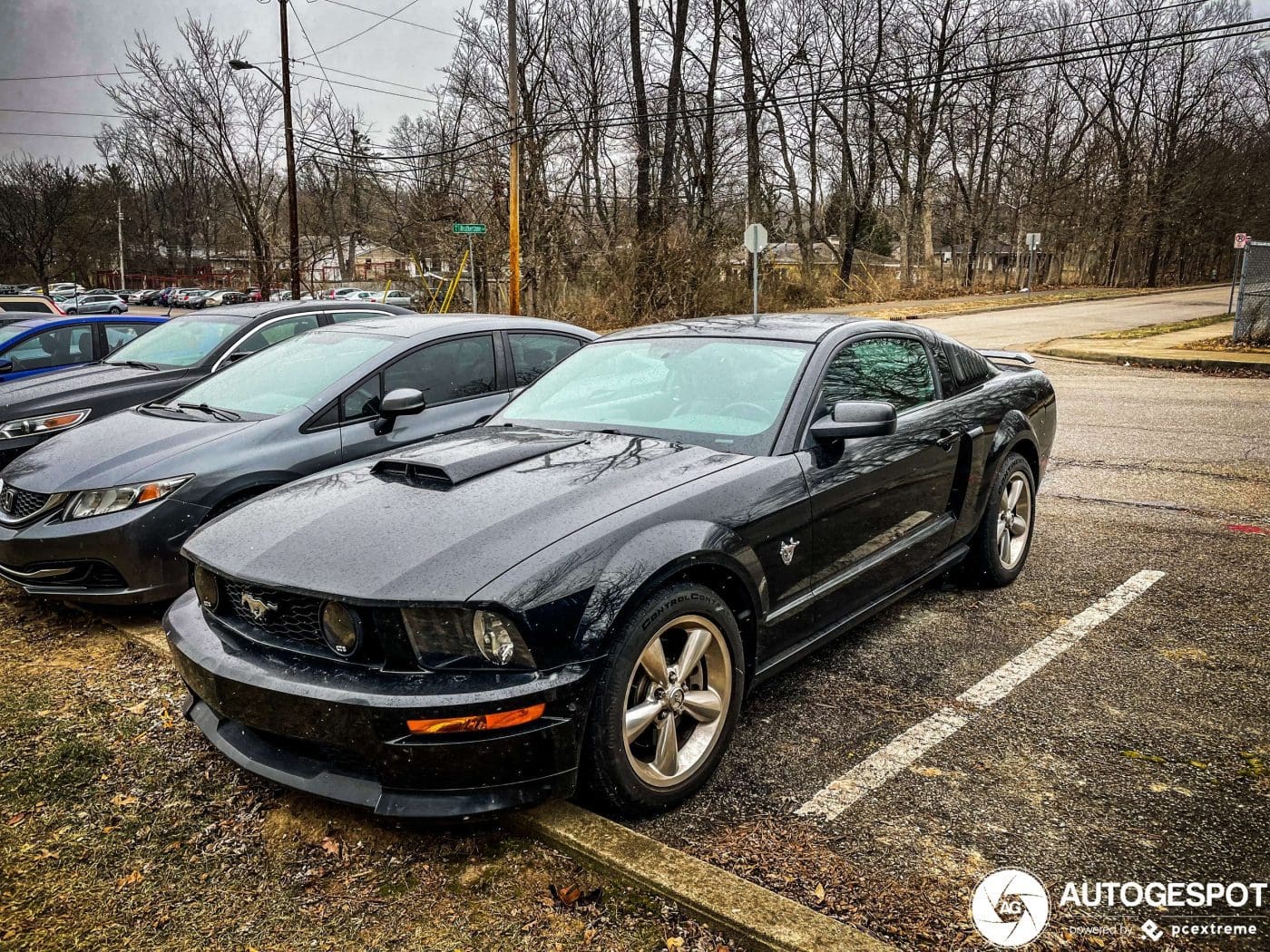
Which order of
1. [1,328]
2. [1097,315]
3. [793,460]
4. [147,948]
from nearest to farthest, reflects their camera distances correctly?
[147,948]
[793,460]
[1,328]
[1097,315]

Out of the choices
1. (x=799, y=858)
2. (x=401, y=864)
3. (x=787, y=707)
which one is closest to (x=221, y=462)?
(x=401, y=864)

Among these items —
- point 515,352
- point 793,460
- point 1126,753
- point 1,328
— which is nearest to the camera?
point 1126,753

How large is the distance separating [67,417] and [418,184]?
2621 cm

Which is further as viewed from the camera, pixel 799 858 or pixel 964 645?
pixel 964 645

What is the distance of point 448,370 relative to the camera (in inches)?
217

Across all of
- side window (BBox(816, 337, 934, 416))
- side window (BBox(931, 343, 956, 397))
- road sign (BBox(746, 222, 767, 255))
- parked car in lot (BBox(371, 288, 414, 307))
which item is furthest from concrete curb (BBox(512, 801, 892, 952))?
parked car in lot (BBox(371, 288, 414, 307))

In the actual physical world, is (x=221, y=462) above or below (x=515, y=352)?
below

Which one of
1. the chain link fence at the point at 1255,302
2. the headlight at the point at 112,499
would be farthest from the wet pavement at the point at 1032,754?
the chain link fence at the point at 1255,302

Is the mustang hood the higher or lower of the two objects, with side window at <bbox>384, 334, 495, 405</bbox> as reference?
lower

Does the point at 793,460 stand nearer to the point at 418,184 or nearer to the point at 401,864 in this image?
the point at 401,864

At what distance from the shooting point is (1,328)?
11031 millimetres

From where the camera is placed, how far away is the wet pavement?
2.45 meters

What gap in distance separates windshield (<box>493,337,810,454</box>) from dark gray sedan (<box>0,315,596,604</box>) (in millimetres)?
936

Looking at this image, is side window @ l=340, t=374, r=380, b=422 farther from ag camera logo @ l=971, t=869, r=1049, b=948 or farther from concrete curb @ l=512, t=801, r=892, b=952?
ag camera logo @ l=971, t=869, r=1049, b=948
